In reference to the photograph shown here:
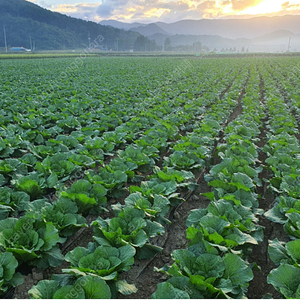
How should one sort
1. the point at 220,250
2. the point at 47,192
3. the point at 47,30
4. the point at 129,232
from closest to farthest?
the point at 220,250, the point at 129,232, the point at 47,192, the point at 47,30

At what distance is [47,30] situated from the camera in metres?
98.9

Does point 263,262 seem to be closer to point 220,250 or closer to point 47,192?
point 220,250

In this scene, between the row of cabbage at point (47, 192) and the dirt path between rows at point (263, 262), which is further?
the dirt path between rows at point (263, 262)

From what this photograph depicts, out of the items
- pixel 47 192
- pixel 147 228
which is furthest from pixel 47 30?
pixel 147 228

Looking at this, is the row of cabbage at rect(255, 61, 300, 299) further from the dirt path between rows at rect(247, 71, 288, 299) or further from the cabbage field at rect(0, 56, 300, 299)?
the dirt path between rows at rect(247, 71, 288, 299)

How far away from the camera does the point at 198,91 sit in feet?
44.3

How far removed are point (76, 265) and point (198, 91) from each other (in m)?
12.3

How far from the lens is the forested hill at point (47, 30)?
94.7m

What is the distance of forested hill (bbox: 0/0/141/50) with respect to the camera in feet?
311

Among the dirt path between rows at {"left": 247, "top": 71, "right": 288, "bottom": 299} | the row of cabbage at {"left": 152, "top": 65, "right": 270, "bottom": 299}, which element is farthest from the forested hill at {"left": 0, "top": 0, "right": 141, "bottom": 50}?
the dirt path between rows at {"left": 247, "top": 71, "right": 288, "bottom": 299}

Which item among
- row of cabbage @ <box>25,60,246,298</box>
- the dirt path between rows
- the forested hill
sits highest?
the forested hill

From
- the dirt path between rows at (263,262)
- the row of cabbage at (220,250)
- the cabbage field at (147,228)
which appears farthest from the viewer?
the dirt path between rows at (263,262)

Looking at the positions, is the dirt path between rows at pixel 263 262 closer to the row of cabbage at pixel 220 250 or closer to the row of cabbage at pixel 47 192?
the row of cabbage at pixel 220 250

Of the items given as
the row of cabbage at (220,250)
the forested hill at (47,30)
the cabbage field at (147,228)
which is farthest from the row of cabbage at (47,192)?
the forested hill at (47,30)
